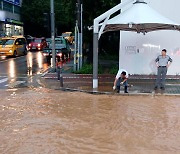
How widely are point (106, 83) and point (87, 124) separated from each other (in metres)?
6.55

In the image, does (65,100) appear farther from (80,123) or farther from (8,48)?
(8,48)

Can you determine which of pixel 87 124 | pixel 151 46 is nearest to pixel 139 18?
pixel 151 46

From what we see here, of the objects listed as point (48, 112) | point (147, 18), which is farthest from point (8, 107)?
point (147, 18)

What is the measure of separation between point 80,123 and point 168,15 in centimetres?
1047

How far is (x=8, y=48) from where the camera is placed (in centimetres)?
2945

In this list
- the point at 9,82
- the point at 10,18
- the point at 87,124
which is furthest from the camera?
the point at 10,18

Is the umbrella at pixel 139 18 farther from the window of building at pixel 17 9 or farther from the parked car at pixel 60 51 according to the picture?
the window of building at pixel 17 9

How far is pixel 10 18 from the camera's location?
53688mm

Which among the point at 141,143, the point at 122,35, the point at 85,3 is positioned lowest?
the point at 141,143

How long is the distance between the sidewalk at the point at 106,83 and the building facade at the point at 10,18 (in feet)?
112

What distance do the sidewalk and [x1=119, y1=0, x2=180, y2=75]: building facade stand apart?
2.21 feet

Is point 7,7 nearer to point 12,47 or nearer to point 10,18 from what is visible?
point 10,18

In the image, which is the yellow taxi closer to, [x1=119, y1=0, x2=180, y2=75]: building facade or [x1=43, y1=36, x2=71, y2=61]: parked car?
[x1=43, y1=36, x2=71, y2=61]: parked car

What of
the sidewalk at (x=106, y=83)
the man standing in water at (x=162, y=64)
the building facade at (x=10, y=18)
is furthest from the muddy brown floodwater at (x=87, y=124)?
the building facade at (x=10, y=18)
